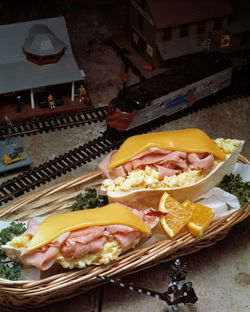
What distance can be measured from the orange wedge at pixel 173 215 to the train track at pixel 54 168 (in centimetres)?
170

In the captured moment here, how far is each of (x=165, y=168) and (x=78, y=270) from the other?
3.83 ft

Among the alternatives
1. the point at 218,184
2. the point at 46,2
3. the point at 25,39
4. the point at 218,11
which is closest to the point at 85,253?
the point at 218,184

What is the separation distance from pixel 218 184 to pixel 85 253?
150 cm

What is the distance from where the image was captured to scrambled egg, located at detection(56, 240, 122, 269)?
3798mm

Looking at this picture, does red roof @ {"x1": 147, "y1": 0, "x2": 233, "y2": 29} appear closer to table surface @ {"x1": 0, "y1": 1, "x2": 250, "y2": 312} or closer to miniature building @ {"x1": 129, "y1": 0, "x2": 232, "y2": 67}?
miniature building @ {"x1": 129, "y1": 0, "x2": 232, "y2": 67}

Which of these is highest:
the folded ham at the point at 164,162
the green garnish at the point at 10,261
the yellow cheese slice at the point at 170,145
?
the yellow cheese slice at the point at 170,145

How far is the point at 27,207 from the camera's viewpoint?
4.65m

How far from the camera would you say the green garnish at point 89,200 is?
4.51 metres

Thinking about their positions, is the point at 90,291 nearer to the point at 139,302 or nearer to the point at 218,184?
the point at 139,302

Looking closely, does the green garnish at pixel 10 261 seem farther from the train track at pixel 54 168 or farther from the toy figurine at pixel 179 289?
the train track at pixel 54 168

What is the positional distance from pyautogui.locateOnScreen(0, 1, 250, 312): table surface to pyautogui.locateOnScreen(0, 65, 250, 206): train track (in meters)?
0.07

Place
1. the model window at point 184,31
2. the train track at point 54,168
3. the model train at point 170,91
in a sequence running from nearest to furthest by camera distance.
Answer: the train track at point 54,168 → the model train at point 170,91 → the model window at point 184,31

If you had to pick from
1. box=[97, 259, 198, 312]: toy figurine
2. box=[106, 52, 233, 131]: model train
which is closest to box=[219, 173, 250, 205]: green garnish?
box=[97, 259, 198, 312]: toy figurine

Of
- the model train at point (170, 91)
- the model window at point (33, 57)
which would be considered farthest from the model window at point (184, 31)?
the model window at point (33, 57)
